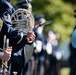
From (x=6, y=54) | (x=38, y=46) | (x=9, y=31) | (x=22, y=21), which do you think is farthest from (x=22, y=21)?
(x=38, y=46)

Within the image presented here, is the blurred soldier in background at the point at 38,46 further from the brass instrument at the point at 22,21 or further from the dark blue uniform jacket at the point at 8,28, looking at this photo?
the dark blue uniform jacket at the point at 8,28

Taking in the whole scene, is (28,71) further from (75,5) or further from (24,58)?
(75,5)

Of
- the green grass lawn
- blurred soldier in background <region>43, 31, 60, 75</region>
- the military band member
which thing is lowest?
the green grass lawn

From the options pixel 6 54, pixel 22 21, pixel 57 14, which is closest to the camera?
pixel 6 54

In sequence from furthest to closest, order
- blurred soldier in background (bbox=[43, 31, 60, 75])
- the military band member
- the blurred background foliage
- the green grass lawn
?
the blurred background foliage, the green grass lawn, blurred soldier in background (bbox=[43, 31, 60, 75]), the military band member

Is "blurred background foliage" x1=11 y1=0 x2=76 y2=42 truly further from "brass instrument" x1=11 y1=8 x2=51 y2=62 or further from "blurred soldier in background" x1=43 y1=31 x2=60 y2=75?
"brass instrument" x1=11 y1=8 x2=51 y2=62

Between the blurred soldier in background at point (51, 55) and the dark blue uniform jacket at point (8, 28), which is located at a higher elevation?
the dark blue uniform jacket at point (8, 28)

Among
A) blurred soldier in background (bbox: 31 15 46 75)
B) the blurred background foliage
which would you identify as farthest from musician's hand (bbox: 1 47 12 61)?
the blurred background foliage

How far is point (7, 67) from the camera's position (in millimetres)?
11047

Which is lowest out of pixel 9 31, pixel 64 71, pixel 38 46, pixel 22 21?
pixel 64 71

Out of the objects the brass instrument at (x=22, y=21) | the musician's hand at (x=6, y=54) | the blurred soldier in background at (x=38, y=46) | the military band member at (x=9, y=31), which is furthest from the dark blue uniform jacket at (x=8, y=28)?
the blurred soldier in background at (x=38, y=46)

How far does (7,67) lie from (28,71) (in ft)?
11.8

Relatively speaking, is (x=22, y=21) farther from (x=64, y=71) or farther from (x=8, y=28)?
(x=64, y=71)

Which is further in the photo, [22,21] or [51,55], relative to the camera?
[51,55]
